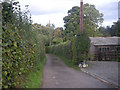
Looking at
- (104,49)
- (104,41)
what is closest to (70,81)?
(104,49)

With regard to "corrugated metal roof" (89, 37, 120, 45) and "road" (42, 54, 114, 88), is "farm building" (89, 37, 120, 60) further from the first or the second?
"road" (42, 54, 114, 88)

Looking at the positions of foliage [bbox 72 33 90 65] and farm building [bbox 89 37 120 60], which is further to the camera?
farm building [bbox 89 37 120 60]

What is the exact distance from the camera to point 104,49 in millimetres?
29281

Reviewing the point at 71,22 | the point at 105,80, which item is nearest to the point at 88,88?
the point at 105,80

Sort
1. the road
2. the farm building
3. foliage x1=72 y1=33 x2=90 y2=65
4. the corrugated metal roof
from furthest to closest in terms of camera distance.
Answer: the corrugated metal roof
the farm building
foliage x1=72 y1=33 x2=90 y2=65
the road

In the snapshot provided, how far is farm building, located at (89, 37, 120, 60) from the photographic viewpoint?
2744 centimetres

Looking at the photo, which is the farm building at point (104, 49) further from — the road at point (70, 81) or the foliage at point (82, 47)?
the road at point (70, 81)

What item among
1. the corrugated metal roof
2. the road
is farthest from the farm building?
the road

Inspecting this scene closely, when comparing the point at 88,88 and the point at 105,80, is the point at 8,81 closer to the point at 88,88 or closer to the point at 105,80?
the point at 88,88

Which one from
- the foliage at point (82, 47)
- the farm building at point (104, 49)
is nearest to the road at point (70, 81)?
the foliage at point (82, 47)

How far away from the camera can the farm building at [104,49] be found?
1080 inches

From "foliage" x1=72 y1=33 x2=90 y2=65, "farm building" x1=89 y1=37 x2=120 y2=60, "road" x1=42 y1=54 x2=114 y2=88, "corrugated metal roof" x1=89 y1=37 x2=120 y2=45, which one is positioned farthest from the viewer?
"corrugated metal roof" x1=89 y1=37 x2=120 y2=45

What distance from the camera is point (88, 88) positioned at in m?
8.52

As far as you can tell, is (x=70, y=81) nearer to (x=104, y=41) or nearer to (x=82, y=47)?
(x=82, y=47)
